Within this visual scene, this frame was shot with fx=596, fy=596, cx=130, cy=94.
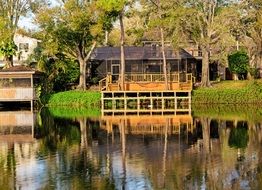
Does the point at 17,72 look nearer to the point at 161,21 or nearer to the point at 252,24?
the point at 161,21

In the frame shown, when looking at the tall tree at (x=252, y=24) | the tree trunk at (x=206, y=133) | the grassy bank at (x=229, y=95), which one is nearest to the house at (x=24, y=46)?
the tall tree at (x=252, y=24)

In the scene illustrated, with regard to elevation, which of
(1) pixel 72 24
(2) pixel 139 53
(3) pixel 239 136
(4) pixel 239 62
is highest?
(1) pixel 72 24

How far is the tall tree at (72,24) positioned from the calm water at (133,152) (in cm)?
1428

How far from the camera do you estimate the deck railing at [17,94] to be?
5506 cm

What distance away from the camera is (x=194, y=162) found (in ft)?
76.4

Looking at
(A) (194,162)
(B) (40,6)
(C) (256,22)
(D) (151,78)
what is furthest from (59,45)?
(A) (194,162)

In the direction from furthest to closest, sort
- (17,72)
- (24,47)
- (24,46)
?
1. (24,46)
2. (24,47)
3. (17,72)

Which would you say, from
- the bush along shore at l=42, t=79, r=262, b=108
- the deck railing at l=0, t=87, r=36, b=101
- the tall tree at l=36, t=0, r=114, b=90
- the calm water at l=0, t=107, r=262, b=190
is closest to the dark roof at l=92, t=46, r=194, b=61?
the tall tree at l=36, t=0, r=114, b=90

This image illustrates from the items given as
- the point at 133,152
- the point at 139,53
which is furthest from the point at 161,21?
the point at 133,152

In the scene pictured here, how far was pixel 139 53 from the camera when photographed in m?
64.3

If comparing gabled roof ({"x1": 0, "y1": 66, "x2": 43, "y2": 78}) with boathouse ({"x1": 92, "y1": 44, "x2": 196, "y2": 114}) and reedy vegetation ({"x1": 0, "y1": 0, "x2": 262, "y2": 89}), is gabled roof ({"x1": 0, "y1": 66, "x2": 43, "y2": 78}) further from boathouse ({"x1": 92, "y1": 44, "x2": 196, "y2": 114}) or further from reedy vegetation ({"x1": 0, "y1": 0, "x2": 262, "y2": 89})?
boathouse ({"x1": 92, "y1": 44, "x2": 196, "y2": 114})

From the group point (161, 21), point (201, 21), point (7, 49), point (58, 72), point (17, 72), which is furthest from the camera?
point (7, 49)

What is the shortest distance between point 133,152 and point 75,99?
30.9 metres

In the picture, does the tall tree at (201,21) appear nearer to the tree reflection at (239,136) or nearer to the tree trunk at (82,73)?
the tree trunk at (82,73)
